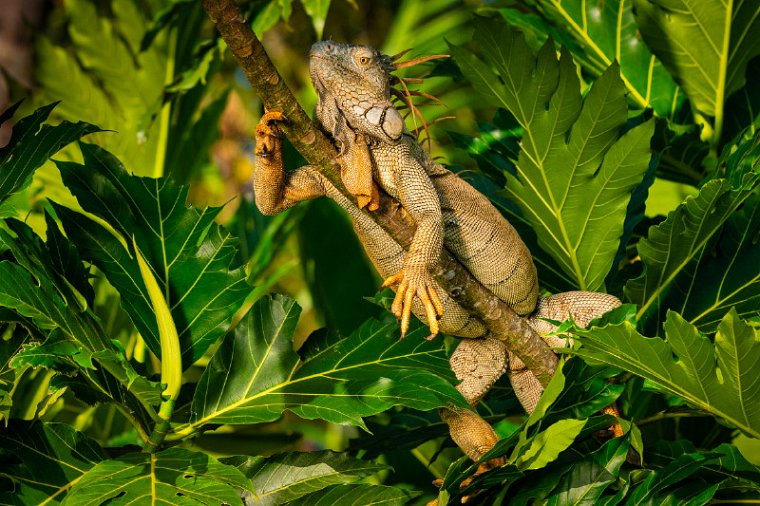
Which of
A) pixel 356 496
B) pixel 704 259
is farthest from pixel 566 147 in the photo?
pixel 356 496

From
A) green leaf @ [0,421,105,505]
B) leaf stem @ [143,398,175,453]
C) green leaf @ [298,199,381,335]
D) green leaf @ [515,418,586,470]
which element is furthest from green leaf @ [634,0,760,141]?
green leaf @ [0,421,105,505]

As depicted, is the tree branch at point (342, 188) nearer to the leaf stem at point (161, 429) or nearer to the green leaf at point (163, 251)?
the green leaf at point (163, 251)

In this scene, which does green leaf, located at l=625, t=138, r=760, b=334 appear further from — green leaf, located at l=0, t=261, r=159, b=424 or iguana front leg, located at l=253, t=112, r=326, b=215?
green leaf, located at l=0, t=261, r=159, b=424

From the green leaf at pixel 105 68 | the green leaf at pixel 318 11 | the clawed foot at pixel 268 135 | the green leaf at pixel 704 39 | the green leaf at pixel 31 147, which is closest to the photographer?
the clawed foot at pixel 268 135

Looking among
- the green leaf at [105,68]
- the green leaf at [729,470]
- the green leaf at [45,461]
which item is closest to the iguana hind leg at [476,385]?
the green leaf at [729,470]

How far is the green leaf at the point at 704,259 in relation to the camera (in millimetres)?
1745

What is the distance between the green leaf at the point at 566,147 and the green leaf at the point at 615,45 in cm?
55

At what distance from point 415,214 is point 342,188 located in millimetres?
133

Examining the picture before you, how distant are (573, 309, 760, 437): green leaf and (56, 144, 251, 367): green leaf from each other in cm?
70

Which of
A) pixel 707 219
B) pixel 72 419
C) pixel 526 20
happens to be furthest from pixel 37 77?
pixel 707 219

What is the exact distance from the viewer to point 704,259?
6.26 ft

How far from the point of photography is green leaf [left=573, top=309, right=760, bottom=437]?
1508mm

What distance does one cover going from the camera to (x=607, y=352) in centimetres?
152

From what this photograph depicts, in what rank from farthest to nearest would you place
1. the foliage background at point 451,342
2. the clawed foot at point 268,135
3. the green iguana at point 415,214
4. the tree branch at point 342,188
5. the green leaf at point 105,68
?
the green leaf at point 105,68
the foliage background at point 451,342
the green iguana at point 415,214
the clawed foot at point 268,135
the tree branch at point 342,188
